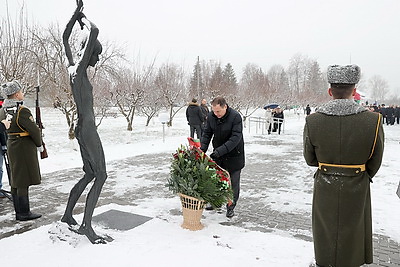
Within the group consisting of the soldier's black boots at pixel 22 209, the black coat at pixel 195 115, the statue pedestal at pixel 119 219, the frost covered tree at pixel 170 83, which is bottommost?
the statue pedestal at pixel 119 219

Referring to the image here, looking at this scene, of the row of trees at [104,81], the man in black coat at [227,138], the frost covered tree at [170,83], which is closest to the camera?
the man in black coat at [227,138]

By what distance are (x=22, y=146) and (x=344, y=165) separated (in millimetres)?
4417

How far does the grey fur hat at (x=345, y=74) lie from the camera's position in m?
2.74

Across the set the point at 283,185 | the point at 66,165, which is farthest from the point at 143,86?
the point at 283,185

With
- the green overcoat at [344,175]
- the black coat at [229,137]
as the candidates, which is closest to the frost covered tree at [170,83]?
the black coat at [229,137]

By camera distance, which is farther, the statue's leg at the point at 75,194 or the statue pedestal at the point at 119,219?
the statue pedestal at the point at 119,219

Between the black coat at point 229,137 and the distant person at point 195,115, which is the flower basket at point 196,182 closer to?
the black coat at point 229,137

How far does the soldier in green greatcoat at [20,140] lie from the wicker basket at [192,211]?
236 centimetres

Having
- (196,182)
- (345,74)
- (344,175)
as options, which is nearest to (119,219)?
(196,182)

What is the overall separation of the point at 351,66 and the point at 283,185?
5.33 metres

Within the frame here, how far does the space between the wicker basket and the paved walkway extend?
786 mm

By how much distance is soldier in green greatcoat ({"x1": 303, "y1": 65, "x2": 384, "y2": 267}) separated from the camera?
272 cm

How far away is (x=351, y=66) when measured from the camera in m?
2.76

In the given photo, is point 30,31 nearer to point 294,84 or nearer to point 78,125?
point 78,125
